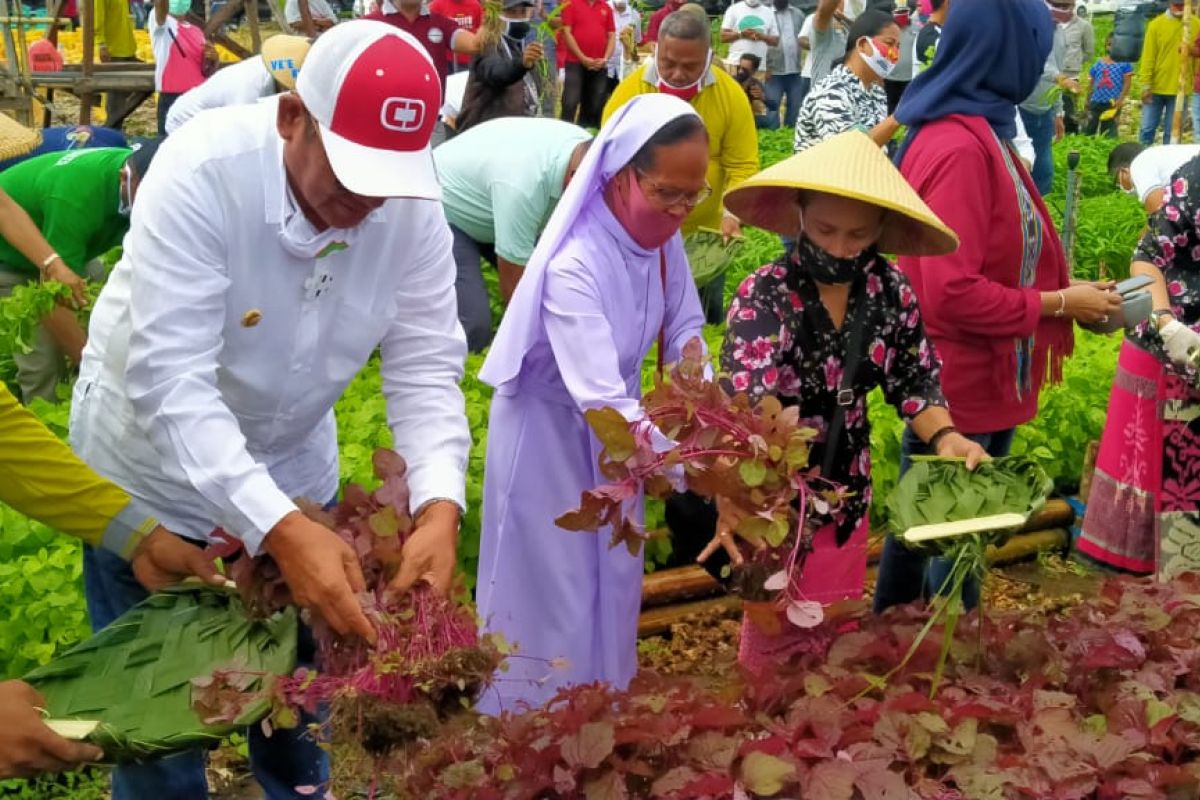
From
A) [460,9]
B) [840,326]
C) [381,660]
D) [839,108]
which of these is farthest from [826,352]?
[460,9]

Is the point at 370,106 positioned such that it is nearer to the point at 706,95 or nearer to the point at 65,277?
the point at 65,277

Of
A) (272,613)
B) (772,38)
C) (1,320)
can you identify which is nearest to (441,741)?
(272,613)

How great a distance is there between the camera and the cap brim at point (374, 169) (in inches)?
82.4

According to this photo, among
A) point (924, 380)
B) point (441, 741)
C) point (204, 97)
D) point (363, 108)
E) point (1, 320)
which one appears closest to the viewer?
point (441, 741)

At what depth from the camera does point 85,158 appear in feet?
14.7

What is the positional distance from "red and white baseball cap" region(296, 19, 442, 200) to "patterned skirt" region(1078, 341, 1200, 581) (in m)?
2.57

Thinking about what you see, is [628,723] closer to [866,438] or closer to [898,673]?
[898,673]

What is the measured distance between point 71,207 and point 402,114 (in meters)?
2.74

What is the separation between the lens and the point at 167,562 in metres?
2.36

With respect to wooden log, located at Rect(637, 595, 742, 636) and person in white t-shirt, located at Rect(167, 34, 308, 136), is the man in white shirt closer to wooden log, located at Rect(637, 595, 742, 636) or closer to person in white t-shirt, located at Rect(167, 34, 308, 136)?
wooden log, located at Rect(637, 595, 742, 636)

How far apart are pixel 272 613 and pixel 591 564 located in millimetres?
1132

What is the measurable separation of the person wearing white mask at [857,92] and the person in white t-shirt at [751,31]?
→ 5265 mm

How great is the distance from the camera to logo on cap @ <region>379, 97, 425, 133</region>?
2121mm

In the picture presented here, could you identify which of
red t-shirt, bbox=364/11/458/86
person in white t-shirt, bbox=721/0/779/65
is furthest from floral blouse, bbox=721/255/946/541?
person in white t-shirt, bbox=721/0/779/65
